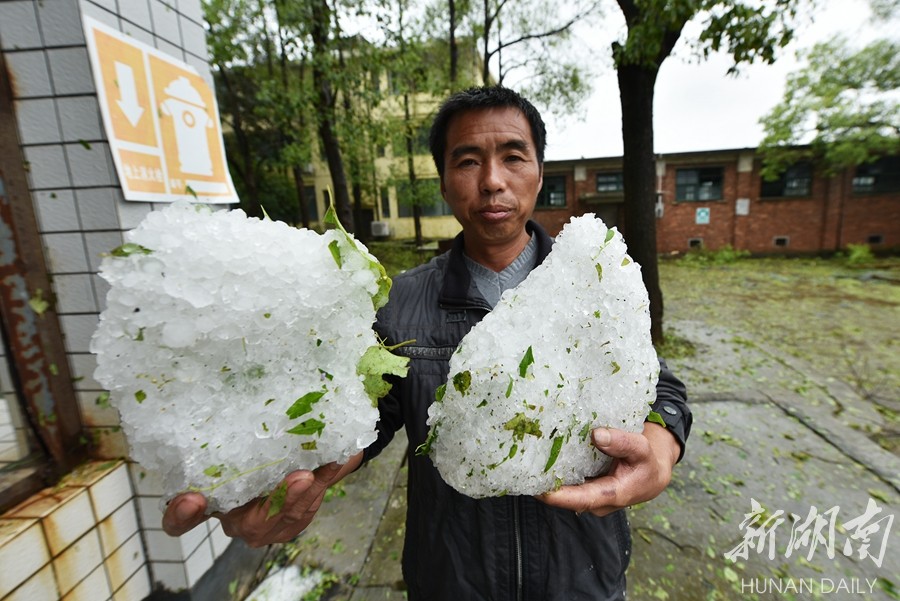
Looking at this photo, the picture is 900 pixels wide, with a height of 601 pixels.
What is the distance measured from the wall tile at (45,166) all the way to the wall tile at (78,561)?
1637 millimetres

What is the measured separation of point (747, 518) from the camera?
3367 mm

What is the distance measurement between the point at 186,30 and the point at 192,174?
0.84 meters

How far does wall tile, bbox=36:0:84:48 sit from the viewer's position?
6.18 feet

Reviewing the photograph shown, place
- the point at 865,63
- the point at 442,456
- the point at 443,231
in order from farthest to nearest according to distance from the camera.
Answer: the point at 443,231
the point at 865,63
the point at 442,456

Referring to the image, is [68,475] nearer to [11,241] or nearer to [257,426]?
[11,241]

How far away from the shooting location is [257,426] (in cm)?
110

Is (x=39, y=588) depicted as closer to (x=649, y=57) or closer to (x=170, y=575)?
(x=170, y=575)

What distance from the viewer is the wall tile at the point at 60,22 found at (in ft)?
6.18

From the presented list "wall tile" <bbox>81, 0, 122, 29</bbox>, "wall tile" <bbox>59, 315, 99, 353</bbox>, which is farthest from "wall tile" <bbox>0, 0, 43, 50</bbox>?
"wall tile" <bbox>59, 315, 99, 353</bbox>

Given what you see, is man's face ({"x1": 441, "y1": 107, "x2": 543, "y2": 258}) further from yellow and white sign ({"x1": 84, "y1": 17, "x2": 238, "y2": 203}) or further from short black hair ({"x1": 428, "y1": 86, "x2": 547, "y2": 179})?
yellow and white sign ({"x1": 84, "y1": 17, "x2": 238, "y2": 203})

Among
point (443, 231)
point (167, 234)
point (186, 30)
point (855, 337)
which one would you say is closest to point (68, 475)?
point (167, 234)

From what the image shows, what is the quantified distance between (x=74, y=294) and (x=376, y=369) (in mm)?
1832

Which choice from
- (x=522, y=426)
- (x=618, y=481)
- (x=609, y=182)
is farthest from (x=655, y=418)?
(x=609, y=182)

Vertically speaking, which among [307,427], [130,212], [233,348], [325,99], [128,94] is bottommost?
[307,427]
